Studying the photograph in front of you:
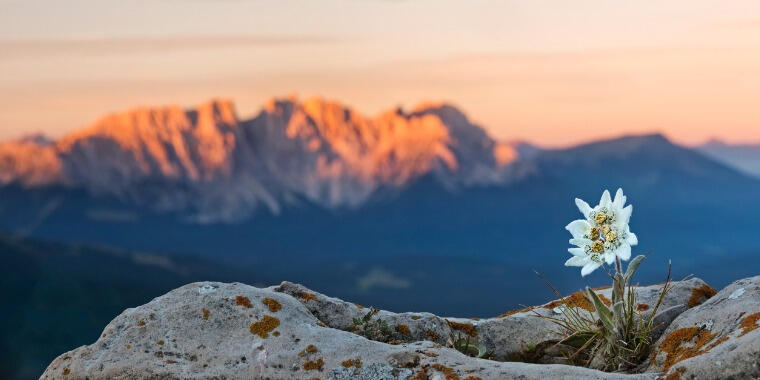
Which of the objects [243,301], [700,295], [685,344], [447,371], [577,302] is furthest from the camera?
[577,302]

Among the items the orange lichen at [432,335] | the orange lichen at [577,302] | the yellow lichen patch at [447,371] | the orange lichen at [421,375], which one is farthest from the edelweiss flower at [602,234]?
the orange lichen at [577,302]

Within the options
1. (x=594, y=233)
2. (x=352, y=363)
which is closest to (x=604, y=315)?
(x=594, y=233)

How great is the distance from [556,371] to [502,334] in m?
3.23

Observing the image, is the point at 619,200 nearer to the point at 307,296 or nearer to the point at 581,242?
the point at 581,242

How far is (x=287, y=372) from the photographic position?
11086 millimetres

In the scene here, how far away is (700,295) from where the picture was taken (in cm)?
1413

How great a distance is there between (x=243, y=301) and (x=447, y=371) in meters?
3.41

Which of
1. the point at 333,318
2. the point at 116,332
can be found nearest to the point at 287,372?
the point at 333,318

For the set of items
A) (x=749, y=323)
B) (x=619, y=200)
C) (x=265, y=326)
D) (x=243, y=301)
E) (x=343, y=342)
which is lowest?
(x=343, y=342)

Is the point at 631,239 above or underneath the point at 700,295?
above

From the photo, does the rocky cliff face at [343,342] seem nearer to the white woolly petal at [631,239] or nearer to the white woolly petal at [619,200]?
the white woolly petal at [631,239]

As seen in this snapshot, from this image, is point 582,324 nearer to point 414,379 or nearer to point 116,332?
point 414,379

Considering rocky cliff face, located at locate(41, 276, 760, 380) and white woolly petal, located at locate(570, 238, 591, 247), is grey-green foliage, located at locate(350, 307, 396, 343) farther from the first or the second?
white woolly petal, located at locate(570, 238, 591, 247)

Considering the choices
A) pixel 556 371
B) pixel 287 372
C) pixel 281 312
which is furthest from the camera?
pixel 281 312
